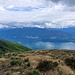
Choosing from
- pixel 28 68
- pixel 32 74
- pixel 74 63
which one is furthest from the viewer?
pixel 74 63

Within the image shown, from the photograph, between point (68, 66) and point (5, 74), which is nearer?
point (5, 74)

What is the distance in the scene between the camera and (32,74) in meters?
26.7

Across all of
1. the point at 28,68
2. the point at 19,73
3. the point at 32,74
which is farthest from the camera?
the point at 28,68

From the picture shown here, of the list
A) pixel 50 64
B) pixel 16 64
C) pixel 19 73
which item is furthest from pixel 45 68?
pixel 16 64

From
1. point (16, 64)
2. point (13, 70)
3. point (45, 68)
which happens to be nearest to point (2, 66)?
point (16, 64)

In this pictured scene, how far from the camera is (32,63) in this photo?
33.6 m

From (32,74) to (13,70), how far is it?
474 cm

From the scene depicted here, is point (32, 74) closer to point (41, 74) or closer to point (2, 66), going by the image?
point (41, 74)

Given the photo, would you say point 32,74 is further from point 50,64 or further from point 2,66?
point 2,66

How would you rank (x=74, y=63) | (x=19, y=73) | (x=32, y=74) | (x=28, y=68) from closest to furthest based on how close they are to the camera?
(x=32, y=74), (x=19, y=73), (x=28, y=68), (x=74, y=63)

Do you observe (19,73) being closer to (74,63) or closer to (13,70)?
(13,70)

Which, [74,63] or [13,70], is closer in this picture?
[13,70]

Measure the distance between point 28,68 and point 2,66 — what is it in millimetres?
5372

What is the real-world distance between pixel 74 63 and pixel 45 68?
5.18m
